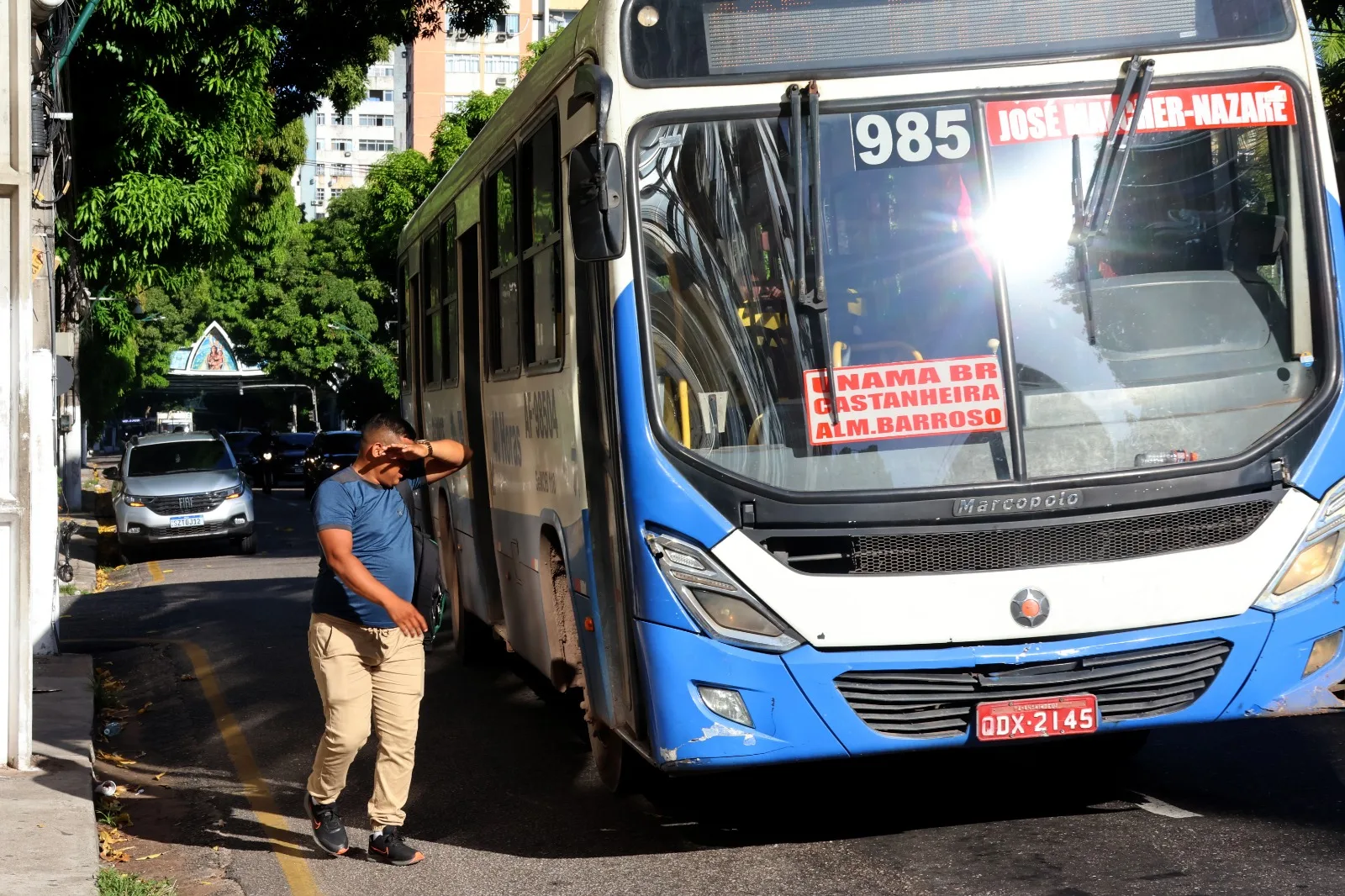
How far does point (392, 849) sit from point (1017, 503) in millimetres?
2702

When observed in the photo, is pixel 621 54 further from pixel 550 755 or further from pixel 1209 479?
pixel 550 755

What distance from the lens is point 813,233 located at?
5.94 meters

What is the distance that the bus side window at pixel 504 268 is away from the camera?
8172 millimetres

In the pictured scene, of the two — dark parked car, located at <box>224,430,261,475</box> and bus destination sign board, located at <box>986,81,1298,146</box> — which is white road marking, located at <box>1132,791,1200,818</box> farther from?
dark parked car, located at <box>224,430,261,475</box>

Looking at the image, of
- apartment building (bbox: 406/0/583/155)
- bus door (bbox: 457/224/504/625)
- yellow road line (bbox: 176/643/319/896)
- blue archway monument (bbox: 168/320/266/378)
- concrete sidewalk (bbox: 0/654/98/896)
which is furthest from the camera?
apartment building (bbox: 406/0/583/155)

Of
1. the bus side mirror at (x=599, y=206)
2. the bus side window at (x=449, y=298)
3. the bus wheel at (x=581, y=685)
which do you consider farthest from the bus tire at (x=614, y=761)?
the bus side window at (x=449, y=298)

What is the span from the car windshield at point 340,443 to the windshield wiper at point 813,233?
35.1 meters

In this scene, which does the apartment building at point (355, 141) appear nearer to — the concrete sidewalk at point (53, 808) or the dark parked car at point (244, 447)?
the dark parked car at point (244, 447)

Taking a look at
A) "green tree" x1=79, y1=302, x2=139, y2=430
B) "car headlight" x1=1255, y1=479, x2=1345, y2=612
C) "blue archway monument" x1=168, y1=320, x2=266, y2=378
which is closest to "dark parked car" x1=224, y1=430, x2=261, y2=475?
"green tree" x1=79, y1=302, x2=139, y2=430

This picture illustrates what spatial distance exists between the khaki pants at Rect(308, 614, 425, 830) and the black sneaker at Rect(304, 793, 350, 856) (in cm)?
14

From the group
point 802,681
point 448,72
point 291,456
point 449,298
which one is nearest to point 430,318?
point 449,298

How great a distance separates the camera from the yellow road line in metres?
6.66

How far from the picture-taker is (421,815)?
761 centimetres

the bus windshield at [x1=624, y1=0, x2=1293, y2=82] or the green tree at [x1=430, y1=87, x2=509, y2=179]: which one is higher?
the green tree at [x1=430, y1=87, x2=509, y2=179]
